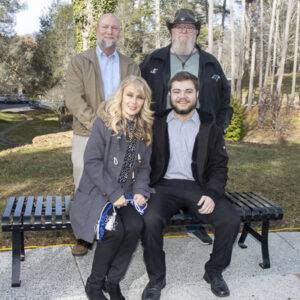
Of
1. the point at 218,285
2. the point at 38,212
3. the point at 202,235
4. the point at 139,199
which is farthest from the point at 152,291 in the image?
the point at 202,235

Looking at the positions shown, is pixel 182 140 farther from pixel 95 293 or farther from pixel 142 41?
pixel 142 41

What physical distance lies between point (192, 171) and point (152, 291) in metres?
1.08

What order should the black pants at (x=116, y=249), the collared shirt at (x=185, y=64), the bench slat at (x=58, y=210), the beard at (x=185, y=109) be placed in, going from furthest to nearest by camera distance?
the collared shirt at (x=185, y=64) < the beard at (x=185, y=109) < the bench slat at (x=58, y=210) < the black pants at (x=116, y=249)

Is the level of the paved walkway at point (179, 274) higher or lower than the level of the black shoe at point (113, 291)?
lower

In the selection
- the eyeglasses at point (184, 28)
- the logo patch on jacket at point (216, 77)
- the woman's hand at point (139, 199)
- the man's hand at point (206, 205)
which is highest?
the eyeglasses at point (184, 28)

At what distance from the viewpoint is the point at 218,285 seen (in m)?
3.57

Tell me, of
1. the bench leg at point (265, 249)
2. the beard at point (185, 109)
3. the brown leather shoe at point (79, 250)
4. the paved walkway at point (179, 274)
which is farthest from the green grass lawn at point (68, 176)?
the beard at point (185, 109)

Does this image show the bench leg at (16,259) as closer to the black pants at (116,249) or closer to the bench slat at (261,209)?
the black pants at (116,249)

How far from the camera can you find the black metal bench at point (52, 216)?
354 cm

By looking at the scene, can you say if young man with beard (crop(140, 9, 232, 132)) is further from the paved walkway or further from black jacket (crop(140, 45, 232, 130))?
the paved walkway

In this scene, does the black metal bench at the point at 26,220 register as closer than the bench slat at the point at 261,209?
Yes

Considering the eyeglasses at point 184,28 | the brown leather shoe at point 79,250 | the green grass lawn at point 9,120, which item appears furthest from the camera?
the green grass lawn at point 9,120

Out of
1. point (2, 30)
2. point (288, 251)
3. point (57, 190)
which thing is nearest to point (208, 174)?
point (288, 251)

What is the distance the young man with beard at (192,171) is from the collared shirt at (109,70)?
0.64 meters
